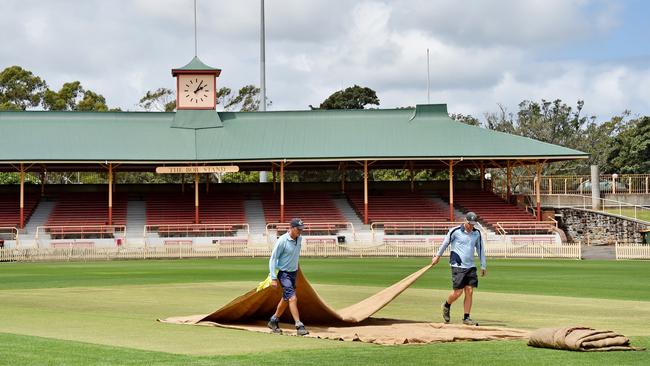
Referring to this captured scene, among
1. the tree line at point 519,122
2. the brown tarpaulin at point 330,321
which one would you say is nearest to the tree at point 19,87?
the tree line at point 519,122

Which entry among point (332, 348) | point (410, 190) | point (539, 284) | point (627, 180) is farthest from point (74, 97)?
point (332, 348)

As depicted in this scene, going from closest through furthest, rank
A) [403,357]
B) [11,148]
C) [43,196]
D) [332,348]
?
[403,357]
[332,348]
[11,148]
[43,196]

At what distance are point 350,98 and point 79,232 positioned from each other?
48658 mm

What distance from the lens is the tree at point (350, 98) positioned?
98.1 m

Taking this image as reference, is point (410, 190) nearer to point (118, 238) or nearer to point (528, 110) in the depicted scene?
point (118, 238)

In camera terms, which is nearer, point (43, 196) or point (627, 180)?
point (43, 196)

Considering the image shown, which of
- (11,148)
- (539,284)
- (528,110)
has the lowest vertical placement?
(539,284)

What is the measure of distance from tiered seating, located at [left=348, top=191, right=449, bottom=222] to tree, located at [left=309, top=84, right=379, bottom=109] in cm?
3418

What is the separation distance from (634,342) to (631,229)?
45386mm

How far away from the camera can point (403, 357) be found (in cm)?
1260

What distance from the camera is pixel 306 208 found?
60094 mm

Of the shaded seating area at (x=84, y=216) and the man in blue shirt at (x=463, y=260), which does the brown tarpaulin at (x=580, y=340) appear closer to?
the man in blue shirt at (x=463, y=260)

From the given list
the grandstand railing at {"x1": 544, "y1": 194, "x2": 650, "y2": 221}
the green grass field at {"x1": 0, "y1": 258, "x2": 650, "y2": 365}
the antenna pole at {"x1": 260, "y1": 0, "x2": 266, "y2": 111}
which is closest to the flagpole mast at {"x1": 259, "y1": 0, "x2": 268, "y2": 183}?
the antenna pole at {"x1": 260, "y1": 0, "x2": 266, "y2": 111}

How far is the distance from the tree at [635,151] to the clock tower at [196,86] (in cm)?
4029
